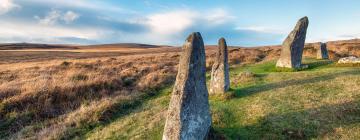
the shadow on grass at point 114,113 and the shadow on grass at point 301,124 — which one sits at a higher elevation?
the shadow on grass at point 301,124

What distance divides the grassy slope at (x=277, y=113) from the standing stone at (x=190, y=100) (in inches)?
49.0

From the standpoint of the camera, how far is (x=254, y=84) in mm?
20078

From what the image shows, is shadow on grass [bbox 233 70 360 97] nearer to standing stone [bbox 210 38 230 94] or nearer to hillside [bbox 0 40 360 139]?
hillside [bbox 0 40 360 139]

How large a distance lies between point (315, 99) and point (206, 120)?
6.87m

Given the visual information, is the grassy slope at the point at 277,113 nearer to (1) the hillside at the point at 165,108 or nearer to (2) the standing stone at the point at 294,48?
(1) the hillside at the point at 165,108

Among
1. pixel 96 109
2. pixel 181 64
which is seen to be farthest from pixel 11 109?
pixel 181 64

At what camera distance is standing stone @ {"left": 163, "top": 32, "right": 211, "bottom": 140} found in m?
10.6

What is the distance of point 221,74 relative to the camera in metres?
17.8

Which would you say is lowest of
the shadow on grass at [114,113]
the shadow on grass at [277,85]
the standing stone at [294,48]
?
the shadow on grass at [114,113]

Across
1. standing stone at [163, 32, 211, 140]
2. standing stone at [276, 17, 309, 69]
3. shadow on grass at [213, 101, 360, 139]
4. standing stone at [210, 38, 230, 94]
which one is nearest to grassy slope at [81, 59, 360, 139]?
shadow on grass at [213, 101, 360, 139]

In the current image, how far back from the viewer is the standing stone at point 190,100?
34.8 ft

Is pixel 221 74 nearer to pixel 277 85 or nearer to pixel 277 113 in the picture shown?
pixel 277 85

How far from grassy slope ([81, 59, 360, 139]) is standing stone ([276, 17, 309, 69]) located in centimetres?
488

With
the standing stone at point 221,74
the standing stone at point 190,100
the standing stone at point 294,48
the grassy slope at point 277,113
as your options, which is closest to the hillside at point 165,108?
the grassy slope at point 277,113
